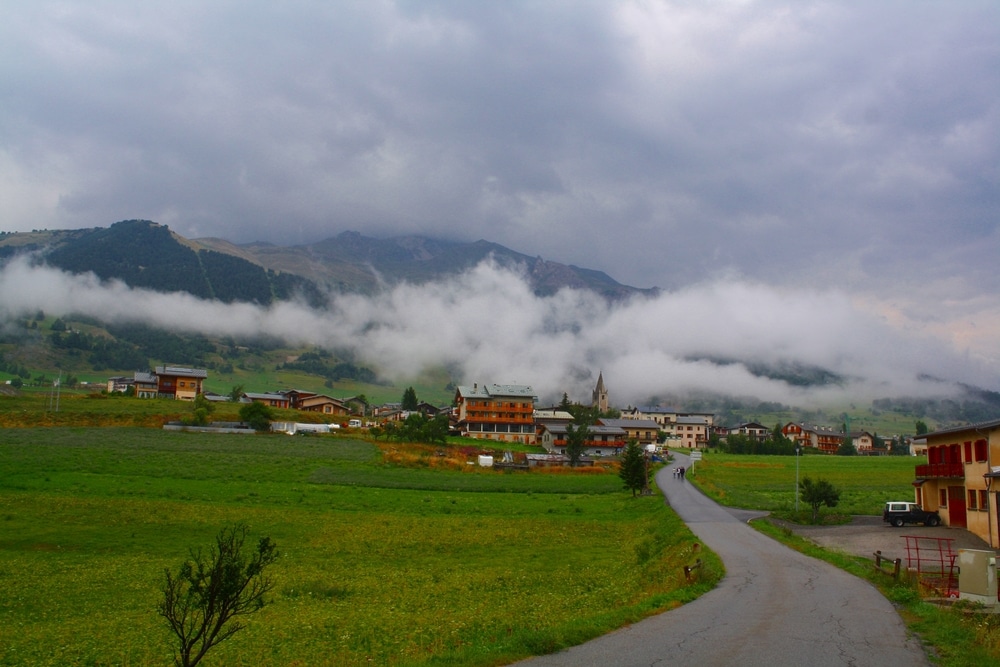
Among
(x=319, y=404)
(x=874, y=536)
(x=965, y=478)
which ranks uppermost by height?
(x=319, y=404)

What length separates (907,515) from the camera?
43500 millimetres

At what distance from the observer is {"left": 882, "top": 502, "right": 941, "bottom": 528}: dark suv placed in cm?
4334

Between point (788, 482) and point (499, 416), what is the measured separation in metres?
56.7

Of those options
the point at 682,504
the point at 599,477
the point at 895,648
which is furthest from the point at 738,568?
the point at 599,477

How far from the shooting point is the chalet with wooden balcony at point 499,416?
409 ft

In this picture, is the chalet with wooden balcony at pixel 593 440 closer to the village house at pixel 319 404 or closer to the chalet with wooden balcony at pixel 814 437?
the village house at pixel 319 404

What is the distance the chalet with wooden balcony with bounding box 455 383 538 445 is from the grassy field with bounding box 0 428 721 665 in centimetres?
5944

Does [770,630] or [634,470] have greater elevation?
[634,470]

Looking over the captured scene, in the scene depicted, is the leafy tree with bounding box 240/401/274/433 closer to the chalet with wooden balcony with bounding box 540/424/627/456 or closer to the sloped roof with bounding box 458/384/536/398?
the sloped roof with bounding box 458/384/536/398

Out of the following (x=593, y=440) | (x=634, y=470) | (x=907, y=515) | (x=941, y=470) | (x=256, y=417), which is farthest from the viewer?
(x=593, y=440)

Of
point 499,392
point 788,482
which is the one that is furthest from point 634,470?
point 499,392

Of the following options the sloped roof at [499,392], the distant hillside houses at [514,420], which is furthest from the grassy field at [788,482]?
the sloped roof at [499,392]

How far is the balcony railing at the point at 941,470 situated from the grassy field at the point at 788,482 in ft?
19.4

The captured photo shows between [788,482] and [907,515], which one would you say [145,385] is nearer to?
[788,482]
